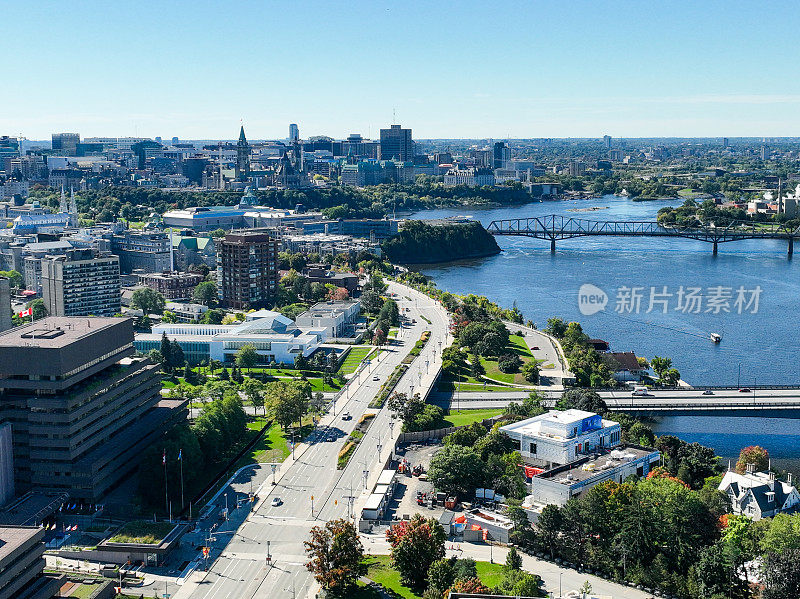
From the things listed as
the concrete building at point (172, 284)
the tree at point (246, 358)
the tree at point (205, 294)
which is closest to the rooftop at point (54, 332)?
the tree at point (246, 358)

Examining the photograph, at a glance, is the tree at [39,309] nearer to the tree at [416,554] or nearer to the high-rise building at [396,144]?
the tree at [416,554]

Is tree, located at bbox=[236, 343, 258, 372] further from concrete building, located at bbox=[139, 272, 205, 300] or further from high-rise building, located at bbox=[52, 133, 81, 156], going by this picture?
high-rise building, located at bbox=[52, 133, 81, 156]

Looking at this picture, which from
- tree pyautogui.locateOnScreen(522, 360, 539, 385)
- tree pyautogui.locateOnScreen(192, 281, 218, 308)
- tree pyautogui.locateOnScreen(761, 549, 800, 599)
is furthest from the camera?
tree pyautogui.locateOnScreen(192, 281, 218, 308)

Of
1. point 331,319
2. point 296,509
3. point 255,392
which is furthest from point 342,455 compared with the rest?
point 331,319

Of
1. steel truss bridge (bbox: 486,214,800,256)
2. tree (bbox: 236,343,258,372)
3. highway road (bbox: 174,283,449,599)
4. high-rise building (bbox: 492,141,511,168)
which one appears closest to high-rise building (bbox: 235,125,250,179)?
steel truss bridge (bbox: 486,214,800,256)

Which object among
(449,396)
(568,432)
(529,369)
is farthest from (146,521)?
(529,369)

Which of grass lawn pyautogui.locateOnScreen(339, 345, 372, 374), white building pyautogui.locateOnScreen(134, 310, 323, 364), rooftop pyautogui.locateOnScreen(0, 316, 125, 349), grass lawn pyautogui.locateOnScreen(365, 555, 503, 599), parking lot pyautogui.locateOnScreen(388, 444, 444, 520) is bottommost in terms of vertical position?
grass lawn pyautogui.locateOnScreen(365, 555, 503, 599)
